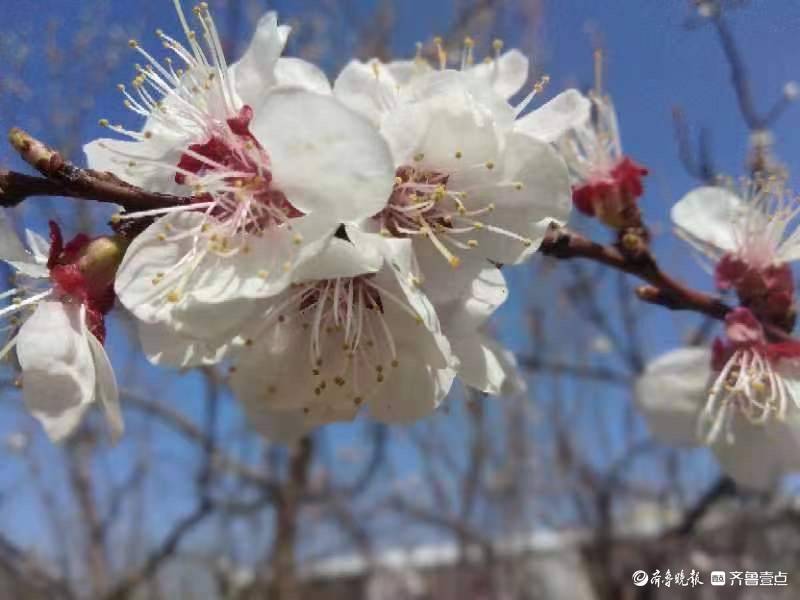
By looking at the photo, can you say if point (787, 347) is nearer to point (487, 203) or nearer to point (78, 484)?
point (487, 203)

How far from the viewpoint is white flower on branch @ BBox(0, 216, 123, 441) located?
0.65 meters

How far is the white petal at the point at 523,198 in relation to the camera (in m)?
0.69

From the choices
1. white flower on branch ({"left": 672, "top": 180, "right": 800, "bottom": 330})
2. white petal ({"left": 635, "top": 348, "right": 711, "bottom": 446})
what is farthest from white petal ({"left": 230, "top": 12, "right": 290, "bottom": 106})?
white petal ({"left": 635, "top": 348, "right": 711, "bottom": 446})

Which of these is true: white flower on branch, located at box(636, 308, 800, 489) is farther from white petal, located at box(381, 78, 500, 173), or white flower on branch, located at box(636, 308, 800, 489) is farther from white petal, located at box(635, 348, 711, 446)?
white petal, located at box(381, 78, 500, 173)

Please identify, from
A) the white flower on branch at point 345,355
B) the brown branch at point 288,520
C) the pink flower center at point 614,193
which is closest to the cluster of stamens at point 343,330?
the white flower on branch at point 345,355

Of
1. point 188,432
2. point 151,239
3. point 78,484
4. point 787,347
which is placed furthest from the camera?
point 78,484

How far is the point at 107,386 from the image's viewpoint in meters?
0.68

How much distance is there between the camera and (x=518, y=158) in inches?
27.3

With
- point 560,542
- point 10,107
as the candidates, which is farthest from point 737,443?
point 560,542

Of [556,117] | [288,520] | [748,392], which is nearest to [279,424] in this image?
[556,117]

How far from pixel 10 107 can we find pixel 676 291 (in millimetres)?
800

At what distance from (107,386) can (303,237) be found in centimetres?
24

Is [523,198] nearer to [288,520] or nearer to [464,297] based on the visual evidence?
[464,297]

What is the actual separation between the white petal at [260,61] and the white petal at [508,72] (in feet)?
0.76
